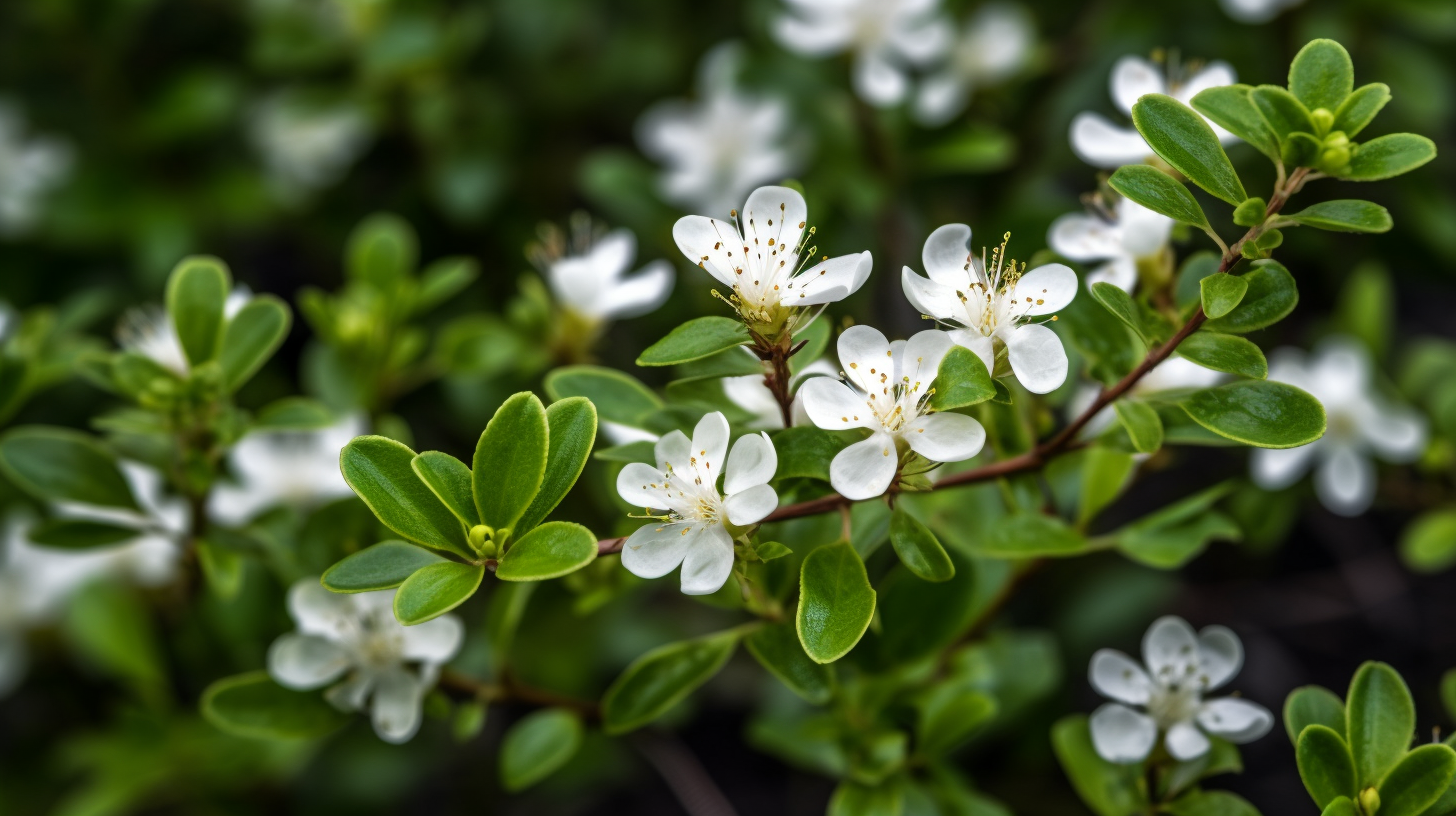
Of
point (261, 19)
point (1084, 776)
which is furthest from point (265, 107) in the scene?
point (1084, 776)

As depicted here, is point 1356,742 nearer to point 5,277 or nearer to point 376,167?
point 376,167

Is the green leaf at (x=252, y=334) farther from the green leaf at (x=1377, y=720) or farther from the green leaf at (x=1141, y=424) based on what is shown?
the green leaf at (x=1377, y=720)

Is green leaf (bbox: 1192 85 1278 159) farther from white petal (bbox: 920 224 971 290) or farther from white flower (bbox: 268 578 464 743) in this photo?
white flower (bbox: 268 578 464 743)

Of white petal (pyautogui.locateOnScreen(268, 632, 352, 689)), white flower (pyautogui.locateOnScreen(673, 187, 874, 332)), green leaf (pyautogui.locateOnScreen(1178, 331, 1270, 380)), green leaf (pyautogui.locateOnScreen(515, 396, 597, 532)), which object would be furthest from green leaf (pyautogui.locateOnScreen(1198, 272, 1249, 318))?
white petal (pyautogui.locateOnScreen(268, 632, 352, 689))

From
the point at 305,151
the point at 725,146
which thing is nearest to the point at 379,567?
the point at 725,146

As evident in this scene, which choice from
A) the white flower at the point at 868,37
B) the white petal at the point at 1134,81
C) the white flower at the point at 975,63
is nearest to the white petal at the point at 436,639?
the white petal at the point at 1134,81
